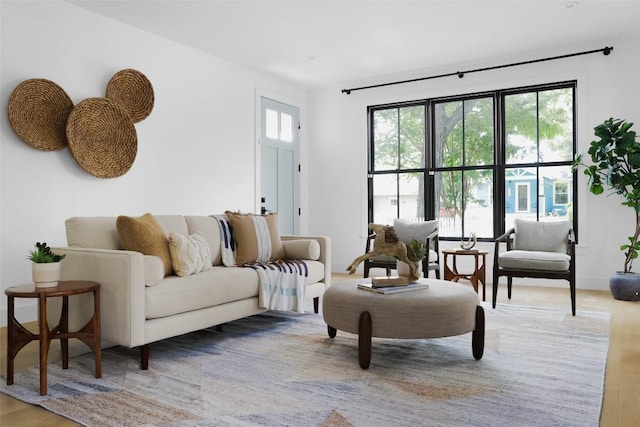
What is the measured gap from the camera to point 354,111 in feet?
22.8

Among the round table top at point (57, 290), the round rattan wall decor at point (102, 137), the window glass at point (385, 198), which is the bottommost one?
the round table top at point (57, 290)

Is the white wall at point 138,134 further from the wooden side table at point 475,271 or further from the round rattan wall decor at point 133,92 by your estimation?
the wooden side table at point 475,271

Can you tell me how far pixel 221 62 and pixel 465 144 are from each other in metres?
3.20

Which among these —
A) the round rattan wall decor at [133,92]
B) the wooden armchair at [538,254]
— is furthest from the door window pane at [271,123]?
the wooden armchair at [538,254]

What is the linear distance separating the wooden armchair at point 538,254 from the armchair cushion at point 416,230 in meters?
0.78

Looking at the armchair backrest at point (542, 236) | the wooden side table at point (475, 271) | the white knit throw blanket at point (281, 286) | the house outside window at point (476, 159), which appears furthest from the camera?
the house outside window at point (476, 159)

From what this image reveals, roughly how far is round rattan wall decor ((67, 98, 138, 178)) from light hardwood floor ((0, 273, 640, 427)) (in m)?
1.46

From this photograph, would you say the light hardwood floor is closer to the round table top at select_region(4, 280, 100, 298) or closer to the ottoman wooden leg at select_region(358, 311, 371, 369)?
the round table top at select_region(4, 280, 100, 298)

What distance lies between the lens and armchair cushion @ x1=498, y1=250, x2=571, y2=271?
412 centimetres

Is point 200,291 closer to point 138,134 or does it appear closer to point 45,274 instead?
point 45,274

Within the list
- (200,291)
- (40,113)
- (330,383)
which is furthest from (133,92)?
(330,383)

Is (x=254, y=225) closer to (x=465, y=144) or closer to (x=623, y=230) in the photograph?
(x=465, y=144)

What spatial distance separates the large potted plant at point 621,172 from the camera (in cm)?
472

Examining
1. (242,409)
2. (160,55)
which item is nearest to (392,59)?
(160,55)
